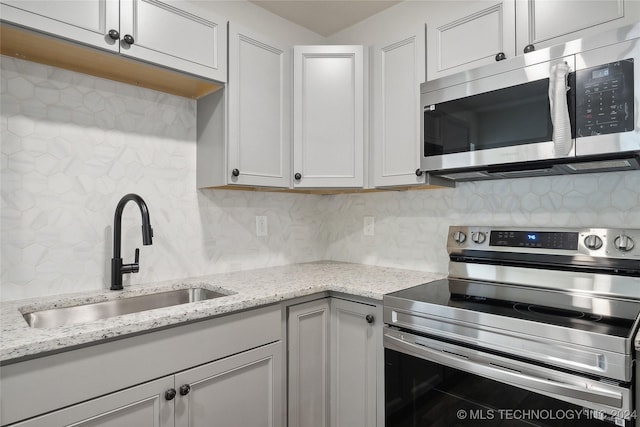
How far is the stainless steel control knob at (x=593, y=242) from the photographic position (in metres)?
1.47

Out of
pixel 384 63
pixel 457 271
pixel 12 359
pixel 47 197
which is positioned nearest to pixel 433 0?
pixel 384 63

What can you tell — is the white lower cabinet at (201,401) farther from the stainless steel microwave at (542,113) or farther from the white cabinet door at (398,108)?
the stainless steel microwave at (542,113)

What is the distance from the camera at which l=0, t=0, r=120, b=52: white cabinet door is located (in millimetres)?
1206

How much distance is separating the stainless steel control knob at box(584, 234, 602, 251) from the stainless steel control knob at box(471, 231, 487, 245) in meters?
0.40

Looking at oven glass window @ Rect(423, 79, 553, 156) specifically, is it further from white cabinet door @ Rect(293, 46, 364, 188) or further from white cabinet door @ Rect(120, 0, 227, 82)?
white cabinet door @ Rect(120, 0, 227, 82)

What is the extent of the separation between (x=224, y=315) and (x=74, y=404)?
1.65 feet

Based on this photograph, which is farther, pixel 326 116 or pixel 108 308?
pixel 326 116

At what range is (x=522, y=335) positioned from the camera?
3.73ft

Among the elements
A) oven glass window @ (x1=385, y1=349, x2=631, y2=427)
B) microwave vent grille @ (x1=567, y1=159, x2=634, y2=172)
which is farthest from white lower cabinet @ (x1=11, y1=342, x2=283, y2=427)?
microwave vent grille @ (x1=567, y1=159, x2=634, y2=172)

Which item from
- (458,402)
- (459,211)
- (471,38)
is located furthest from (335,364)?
(471,38)

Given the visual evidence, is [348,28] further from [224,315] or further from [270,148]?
[224,315]

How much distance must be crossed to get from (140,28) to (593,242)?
2.03 m

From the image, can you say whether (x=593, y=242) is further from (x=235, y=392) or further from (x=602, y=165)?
(x=235, y=392)

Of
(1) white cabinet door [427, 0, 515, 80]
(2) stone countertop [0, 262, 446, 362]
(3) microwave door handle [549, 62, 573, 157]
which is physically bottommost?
(2) stone countertop [0, 262, 446, 362]
